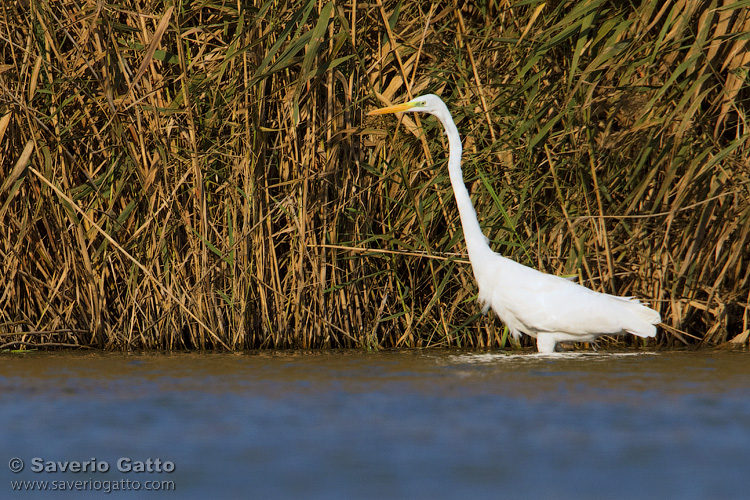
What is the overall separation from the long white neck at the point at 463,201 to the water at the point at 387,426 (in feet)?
1.90

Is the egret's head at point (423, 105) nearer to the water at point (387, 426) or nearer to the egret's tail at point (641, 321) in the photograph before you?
the water at point (387, 426)

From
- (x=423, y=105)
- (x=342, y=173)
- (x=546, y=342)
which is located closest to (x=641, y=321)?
(x=546, y=342)

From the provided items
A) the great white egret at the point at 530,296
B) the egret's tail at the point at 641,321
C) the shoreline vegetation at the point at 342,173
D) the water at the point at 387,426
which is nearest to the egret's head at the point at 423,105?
the great white egret at the point at 530,296

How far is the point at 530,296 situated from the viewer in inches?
200

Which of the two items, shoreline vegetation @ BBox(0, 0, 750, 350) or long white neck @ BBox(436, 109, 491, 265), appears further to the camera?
shoreline vegetation @ BBox(0, 0, 750, 350)

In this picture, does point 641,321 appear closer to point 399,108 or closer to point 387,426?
point 399,108

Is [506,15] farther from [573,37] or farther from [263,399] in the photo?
[263,399]

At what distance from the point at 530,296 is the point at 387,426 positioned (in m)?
1.85

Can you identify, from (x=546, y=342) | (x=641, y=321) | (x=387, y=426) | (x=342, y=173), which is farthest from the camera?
(x=342, y=173)

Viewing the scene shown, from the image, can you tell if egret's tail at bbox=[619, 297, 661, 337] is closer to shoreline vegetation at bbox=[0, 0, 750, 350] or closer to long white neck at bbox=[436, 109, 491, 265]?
shoreline vegetation at bbox=[0, 0, 750, 350]

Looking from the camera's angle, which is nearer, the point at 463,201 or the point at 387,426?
the point at 387,426

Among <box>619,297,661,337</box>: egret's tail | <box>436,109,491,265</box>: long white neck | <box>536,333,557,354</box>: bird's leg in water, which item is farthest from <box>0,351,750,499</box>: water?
<box>436,109,491,265</box>: long white neck

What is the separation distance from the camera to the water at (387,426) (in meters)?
2.75

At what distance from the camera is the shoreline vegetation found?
5.26 metres
